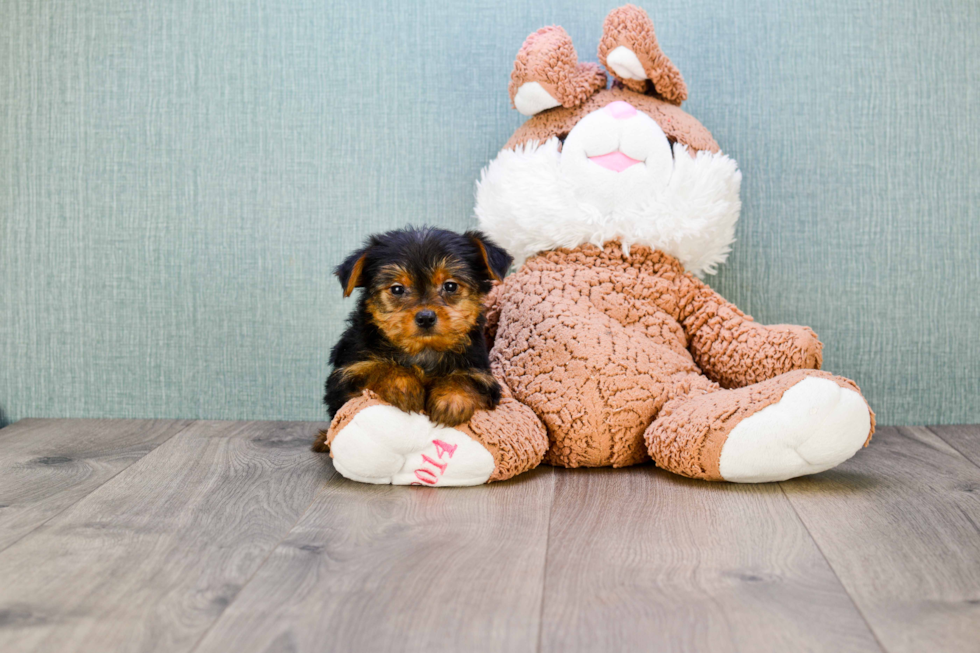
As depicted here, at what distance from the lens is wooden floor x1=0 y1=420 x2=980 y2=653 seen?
112 cm

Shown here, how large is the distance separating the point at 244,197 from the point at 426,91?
0.68 meters

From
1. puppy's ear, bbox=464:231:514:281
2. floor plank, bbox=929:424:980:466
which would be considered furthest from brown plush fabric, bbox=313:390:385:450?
floor plank, bbox=929:424:980:466

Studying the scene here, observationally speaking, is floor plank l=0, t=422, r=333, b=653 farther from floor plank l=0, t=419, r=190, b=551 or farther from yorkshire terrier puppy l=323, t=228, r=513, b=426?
yorkshire terrier puppy l=323, t=228, r=513, b=426

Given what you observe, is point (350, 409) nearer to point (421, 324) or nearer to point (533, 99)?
point (421, 324)

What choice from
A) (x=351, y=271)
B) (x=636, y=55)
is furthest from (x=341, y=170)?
(x=636, y=55)

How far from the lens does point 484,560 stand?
1378mm

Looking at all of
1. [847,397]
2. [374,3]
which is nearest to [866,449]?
[847,397]

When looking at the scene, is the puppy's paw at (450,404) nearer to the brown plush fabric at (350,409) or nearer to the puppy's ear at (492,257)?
the brown plush fabric at (350,409)

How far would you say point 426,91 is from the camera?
98.7 inches

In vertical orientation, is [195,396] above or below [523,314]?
below

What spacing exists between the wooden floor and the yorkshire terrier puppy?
23 centimetres

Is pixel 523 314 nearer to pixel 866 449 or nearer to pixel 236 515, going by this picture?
pixel 236 515

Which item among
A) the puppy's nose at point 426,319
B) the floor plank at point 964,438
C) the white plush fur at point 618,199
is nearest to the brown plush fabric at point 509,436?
the puppy's nose at point 426,319

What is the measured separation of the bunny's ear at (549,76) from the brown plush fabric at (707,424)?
0.91 metres
